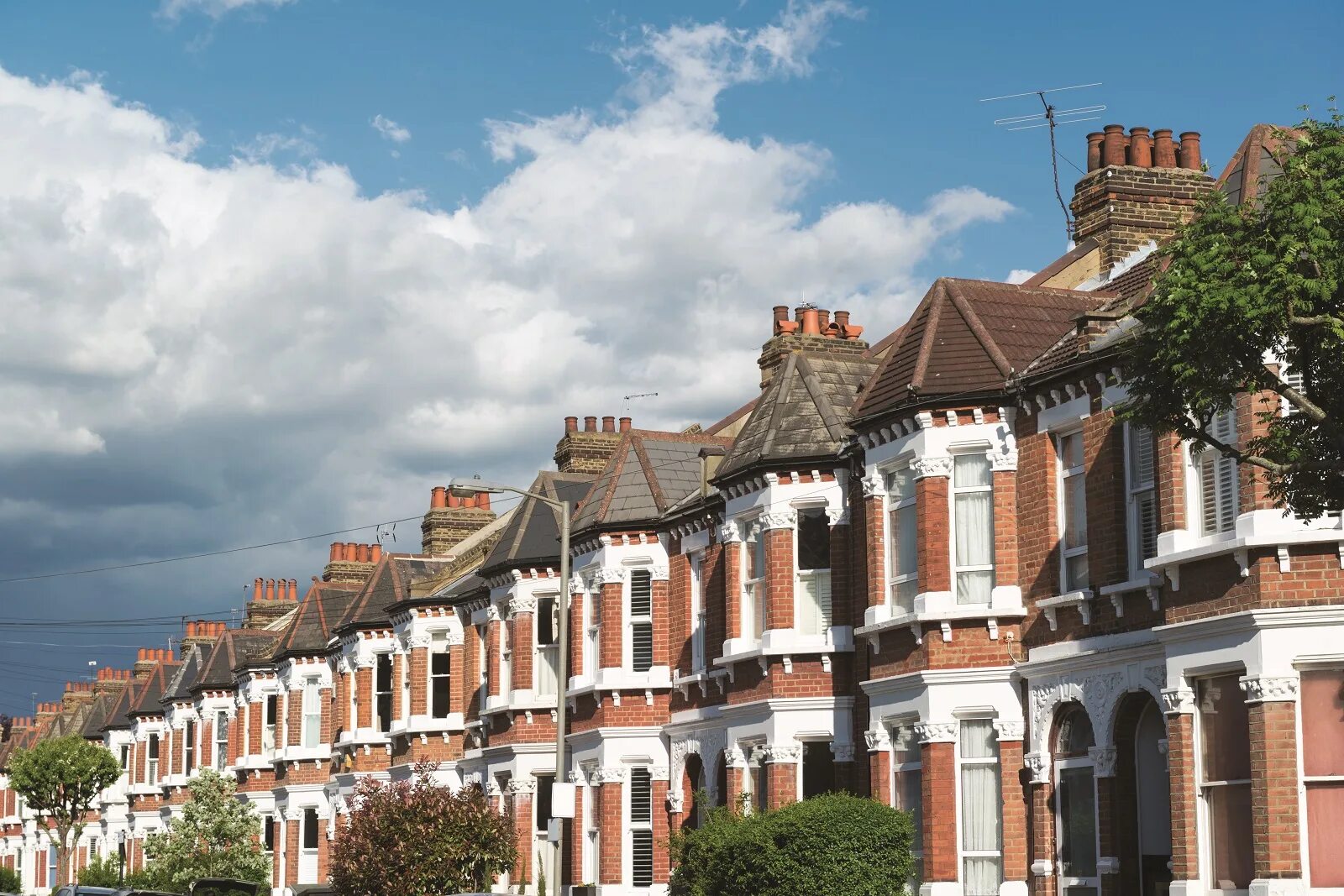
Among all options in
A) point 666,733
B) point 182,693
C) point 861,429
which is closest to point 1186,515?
point 861,429

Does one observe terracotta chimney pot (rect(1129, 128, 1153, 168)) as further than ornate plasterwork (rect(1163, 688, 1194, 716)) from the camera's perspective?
Yes

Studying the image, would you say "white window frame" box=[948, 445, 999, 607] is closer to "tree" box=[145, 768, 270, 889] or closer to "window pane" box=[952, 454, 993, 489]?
"window pane" box=[952, 454, 993, 489]

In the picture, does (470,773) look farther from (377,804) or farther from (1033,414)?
(1033,414)

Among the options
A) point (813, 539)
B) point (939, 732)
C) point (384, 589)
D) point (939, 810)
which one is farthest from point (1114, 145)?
point (384, 589)

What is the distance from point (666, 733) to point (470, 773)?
414 inches

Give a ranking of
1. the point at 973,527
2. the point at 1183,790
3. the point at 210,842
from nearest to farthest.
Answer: the point at 1183,790 → the point at 973,527 → the point at 210,842

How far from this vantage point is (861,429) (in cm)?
→ 2788

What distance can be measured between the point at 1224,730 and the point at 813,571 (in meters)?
10.5

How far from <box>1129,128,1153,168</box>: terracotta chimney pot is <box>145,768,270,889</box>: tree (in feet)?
113

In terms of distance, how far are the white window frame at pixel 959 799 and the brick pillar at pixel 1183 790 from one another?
13.7 feet

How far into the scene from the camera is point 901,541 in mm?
27125

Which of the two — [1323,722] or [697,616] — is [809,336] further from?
[1323,722]

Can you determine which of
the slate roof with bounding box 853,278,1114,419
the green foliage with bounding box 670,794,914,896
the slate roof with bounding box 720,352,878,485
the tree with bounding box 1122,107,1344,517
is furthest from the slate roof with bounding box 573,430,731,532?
the tree with bounding box 1122,107,1344,517

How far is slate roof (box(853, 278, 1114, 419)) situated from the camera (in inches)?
1035
